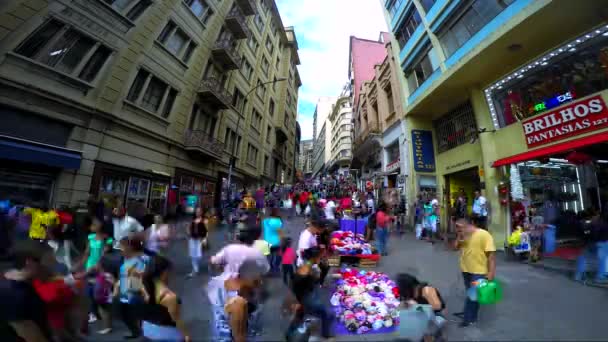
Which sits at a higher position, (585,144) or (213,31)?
(213,31)

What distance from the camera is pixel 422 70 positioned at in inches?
637

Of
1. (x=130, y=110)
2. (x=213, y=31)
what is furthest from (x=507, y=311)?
(x=213, y=31)

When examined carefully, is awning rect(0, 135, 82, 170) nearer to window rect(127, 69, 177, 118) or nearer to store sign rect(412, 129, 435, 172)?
window rect(127, 69, 177, 118)

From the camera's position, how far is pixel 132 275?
378cm

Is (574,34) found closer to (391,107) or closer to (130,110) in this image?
(391,107)

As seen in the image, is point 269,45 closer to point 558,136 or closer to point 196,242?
point 558,136

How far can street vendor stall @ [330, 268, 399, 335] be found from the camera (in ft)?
14.5

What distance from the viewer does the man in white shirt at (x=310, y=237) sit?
16.1 ft

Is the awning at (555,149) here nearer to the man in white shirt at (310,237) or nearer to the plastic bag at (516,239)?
the plastic bag at (516,239)

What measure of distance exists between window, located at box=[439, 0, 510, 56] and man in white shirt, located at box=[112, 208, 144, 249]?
1441cm

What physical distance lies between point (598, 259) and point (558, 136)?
462 centimetres

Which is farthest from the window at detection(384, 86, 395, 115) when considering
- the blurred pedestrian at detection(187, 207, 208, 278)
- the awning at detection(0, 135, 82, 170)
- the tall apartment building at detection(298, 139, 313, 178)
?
the tall apartment building at detection(298, 139, 313, 178)

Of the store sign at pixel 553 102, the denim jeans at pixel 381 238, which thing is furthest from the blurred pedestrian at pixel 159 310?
the store sign at pixel 553 102

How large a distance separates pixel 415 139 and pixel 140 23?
1687cm
